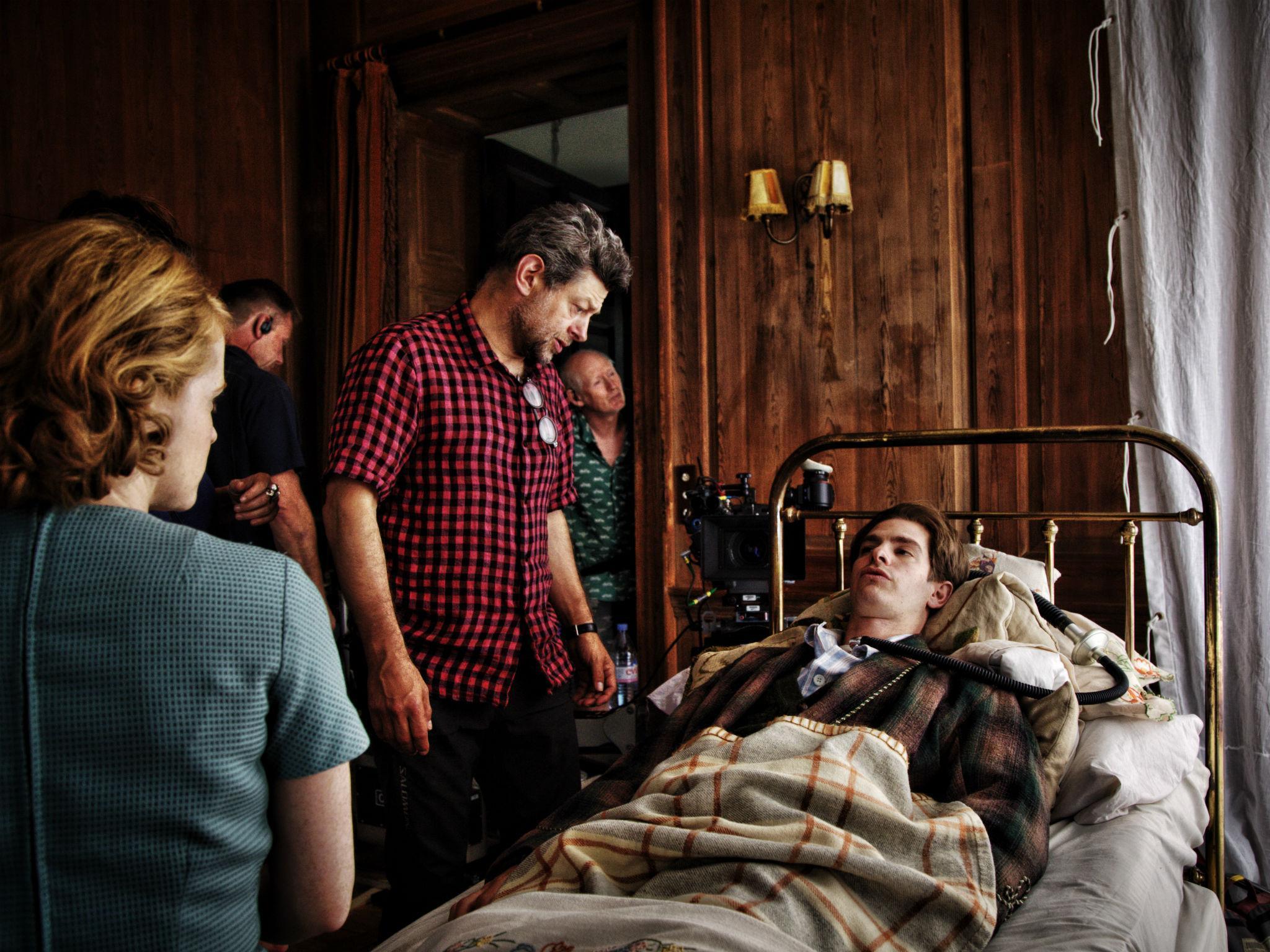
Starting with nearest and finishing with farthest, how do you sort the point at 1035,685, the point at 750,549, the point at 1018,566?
the point at 1035,685
the point at 1018,566
the point at 750,549

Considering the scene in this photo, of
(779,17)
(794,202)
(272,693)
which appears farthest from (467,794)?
(779,17)

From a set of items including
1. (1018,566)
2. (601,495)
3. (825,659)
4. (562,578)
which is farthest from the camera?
(601,495)

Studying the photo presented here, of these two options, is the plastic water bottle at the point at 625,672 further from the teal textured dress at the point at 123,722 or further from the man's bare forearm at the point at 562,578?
the teal textured dress at the point at 123,722

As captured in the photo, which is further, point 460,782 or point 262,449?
point 262,449

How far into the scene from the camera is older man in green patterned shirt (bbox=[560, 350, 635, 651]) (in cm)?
350

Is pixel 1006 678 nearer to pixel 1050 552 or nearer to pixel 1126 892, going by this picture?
pixel 1126 892

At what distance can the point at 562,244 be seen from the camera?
1.93m

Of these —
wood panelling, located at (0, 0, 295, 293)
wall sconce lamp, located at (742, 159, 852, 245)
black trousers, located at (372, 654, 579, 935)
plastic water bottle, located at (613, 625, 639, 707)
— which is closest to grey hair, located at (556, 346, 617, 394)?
wall sconce lamp, located at (742, 159, 852, 245)

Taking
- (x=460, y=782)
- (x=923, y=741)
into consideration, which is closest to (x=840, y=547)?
(x=923, y=741)

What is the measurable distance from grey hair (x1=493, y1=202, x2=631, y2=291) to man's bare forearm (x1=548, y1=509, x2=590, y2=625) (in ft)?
1.80

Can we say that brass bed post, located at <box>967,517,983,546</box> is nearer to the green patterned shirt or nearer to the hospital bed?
the hospital bed

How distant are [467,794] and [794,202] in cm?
215

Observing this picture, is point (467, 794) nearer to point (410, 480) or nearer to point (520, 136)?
point (410, 480)

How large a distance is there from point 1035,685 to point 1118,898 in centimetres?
45
